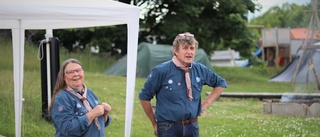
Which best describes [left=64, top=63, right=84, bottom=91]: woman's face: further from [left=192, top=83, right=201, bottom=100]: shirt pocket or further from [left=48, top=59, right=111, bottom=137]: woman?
[left=192, top=83, right=201, bottom=100]: shirt pocket

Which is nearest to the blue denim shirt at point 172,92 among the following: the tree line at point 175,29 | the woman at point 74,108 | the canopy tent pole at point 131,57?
the woman at point 74,108

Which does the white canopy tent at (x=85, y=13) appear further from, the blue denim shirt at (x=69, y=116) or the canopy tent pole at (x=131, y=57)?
the blue denim shirt at (x=69, y=116)

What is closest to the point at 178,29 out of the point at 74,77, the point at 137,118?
the point at 137,118

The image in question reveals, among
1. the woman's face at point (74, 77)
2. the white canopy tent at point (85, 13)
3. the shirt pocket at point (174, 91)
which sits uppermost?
the white canopy tent at point (85, 13)

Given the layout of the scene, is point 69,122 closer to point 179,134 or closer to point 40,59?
point 179,134

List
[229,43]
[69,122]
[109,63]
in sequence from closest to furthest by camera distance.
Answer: [69,122] → [109,63] → [229,43]

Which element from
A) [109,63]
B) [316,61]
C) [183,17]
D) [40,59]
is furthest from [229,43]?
[40,59]

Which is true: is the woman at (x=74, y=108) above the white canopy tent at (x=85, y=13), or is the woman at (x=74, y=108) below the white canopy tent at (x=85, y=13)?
below

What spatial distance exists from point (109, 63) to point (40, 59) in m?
11.1

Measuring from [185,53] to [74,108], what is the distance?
100cm

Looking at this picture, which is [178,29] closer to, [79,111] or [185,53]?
[185,53]

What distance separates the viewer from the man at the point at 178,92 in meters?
4.33

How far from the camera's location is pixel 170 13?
20.9m

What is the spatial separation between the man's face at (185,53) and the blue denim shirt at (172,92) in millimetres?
81
